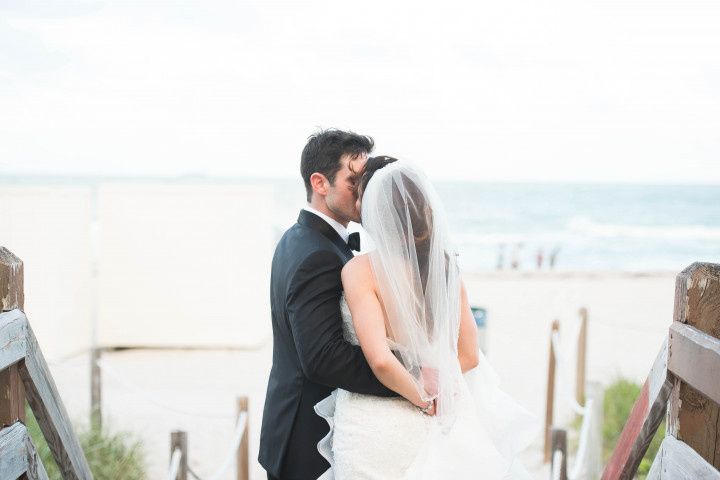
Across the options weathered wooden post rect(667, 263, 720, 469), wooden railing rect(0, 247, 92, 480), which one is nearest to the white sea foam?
weathered wooden post rect(667, 263, 720, 469)

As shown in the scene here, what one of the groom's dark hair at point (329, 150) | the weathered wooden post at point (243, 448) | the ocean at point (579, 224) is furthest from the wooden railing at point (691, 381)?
the ocean at point (579, 224)

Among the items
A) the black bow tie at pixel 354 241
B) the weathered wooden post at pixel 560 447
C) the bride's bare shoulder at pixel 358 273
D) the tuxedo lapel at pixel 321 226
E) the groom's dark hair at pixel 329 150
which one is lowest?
the weathered wooden post at pixel 560 447

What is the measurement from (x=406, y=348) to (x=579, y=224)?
4746cm

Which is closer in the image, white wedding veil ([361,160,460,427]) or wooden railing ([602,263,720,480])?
wooden railing ([602,263,720,480])

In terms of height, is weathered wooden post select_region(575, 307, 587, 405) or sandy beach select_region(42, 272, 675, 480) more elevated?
weathered wooden post select_region(575, 307, 587, 405)

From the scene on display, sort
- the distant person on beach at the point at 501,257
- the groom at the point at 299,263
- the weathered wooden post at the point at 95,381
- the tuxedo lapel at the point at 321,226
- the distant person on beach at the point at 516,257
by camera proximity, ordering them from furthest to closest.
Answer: the distant person on beach at the point at 501,257, the distant person on beach at the point at 516,257, the weathered wooden post at the point at 95,381, the tuxedo lapel at the point at 321,226, the groom at the point at 299,263

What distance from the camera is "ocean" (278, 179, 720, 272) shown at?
36.1m

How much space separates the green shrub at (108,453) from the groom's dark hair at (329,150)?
116 inches

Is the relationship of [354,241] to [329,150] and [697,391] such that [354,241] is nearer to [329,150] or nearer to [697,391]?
[329,150]

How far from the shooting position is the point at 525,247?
38.8 metres

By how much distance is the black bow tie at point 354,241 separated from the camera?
124 inches

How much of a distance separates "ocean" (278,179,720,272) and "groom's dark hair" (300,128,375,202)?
2271 cm

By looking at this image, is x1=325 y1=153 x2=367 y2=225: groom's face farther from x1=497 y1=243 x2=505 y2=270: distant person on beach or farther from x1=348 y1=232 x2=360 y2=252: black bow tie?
x1=497 y1=243 x2=505 y2=270: distant person on beach

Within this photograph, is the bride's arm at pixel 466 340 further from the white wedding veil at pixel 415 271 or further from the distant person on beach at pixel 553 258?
the distant person on beach at pixel 553 258
